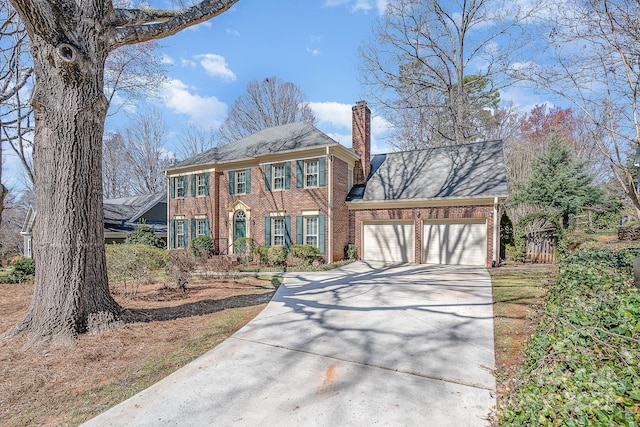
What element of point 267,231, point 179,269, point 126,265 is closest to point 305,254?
point 267,231

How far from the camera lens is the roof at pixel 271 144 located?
14.4 metres

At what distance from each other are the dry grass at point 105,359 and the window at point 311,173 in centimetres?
789

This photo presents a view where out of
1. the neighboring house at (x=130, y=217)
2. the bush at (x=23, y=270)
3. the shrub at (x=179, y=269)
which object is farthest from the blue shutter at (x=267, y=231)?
the neighboring house at (x=130, y=217)

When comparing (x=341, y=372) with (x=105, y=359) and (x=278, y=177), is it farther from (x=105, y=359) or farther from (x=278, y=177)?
(x=278, y=177)

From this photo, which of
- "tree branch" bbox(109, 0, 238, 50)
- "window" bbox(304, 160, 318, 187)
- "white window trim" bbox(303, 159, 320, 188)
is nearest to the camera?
"tree branch" bbox(109, 0, 238, 50)

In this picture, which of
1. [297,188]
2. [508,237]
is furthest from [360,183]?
[508,237]

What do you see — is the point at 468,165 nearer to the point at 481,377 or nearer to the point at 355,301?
the point at 355,301

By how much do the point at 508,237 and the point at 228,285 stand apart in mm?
11927

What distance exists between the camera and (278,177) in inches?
595

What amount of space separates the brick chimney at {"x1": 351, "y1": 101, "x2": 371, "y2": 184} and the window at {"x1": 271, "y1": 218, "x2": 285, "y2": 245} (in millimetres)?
4351

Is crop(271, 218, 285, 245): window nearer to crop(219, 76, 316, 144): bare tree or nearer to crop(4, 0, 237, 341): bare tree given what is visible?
crop(4, 0, 237, 341): bare tree

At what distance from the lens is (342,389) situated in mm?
3377

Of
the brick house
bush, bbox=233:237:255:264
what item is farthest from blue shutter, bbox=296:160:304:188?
bush, bbox=233:237:255:264

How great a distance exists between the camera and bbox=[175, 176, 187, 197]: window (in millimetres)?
18047
